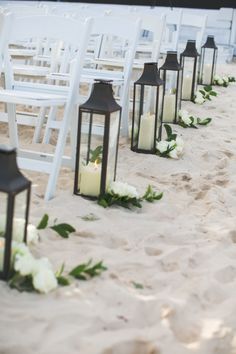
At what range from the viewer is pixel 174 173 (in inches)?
138

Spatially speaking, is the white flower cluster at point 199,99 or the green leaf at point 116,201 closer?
the green leaf at point 116,201

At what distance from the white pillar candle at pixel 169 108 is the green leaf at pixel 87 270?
8.34 feet

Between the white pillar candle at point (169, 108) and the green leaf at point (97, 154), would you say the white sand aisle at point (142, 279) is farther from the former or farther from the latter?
the white pillar candle at point (169, 108)

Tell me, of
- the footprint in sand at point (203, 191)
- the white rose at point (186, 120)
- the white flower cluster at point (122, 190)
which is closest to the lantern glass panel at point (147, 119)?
the footprint in sand at point (203, 191)

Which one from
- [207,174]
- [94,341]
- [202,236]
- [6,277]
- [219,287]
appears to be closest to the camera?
[94,341]

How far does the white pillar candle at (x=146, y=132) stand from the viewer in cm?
368

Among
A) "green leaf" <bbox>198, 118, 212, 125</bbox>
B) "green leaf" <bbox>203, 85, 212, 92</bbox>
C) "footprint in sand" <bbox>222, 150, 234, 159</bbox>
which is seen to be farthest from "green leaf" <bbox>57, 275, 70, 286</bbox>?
"green leaf" <bbox>203, 85, 212, 92</bbox>

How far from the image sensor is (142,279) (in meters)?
2.13

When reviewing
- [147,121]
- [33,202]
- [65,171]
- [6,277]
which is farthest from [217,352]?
[147,121]

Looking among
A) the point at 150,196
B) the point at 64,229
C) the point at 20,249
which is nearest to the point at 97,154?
the point at 150,196

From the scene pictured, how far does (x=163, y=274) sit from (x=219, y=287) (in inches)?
7.9

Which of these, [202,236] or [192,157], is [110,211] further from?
[192,157]

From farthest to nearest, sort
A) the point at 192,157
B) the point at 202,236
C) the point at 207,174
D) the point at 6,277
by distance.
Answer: the point at 192,157 → the point at 207,174 → the point at 202,236 → the point at 6,277

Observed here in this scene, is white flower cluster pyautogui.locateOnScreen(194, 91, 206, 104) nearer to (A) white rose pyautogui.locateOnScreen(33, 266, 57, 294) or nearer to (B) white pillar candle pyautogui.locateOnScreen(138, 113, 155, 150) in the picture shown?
(B) white pillar candle pyautogui.locateOnScreen(138, 113, 155, 150)
